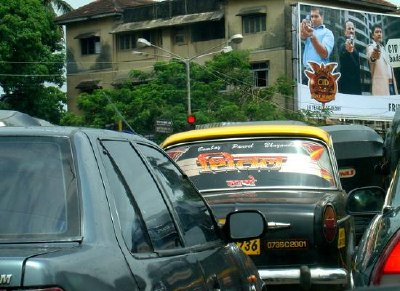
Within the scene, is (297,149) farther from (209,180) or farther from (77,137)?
(77,137)

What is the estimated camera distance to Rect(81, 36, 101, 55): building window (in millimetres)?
63594

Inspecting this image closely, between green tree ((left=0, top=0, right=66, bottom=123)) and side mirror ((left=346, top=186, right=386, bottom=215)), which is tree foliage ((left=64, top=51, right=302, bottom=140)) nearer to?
green tree ((left=0, top=0, right=66, bottom=123))

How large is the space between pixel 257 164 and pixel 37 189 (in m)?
5.71

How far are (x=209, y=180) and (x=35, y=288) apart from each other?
6158 mm

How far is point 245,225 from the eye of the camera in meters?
5.25

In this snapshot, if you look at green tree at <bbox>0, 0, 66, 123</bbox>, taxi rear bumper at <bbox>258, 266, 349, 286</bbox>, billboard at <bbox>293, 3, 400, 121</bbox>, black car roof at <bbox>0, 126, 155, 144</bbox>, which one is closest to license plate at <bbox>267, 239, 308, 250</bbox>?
taxi rear bumper at <bbox>258, 266, 349, 286</bbox>

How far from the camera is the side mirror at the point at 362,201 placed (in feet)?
22.0

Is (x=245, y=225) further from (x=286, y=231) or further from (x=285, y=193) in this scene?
(x=285, y=193)

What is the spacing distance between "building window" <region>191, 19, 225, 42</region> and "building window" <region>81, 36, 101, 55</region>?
8.11m

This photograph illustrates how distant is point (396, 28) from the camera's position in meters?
60.1

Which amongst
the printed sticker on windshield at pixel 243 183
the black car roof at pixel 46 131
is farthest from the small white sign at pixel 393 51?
the black car roof at pixel 46 131

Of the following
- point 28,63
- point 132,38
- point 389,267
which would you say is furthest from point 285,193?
point 132,38

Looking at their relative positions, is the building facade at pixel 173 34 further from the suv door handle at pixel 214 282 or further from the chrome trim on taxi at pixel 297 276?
the suv door handle at pixel 214 282

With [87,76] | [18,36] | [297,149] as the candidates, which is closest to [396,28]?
[87,76]
